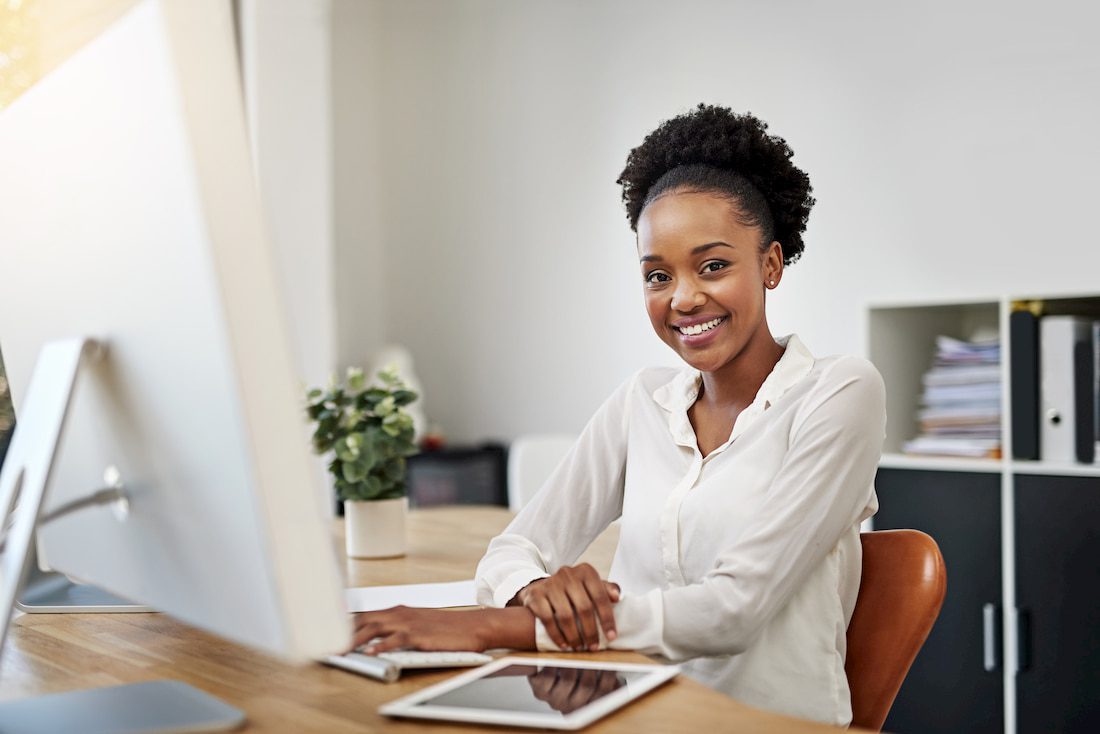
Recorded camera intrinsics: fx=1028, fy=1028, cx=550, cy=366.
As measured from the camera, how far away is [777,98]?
346cm

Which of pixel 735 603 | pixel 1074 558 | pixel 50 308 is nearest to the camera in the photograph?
pixel 50 308

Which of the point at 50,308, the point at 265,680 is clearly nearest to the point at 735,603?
the point at 265,680

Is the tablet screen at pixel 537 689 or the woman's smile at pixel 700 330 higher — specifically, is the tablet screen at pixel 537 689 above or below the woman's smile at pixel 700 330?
below

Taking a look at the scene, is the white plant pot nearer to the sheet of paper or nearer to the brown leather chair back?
the sheet of paper

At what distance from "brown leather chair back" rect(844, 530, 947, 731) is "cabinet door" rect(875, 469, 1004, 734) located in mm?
1345

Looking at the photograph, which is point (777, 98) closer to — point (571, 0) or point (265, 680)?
point (571, 0)

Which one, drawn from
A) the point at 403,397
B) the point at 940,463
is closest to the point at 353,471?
the point at 403,397

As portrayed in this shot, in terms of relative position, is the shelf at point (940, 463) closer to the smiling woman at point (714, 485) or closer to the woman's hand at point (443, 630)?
the smiling woman at point (714, 485)

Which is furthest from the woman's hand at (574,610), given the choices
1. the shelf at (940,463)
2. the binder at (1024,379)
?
the binder at (1024,379)

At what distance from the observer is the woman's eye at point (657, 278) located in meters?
1.49

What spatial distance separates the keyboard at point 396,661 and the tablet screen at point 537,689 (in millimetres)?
52

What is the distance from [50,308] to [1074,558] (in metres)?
2.30

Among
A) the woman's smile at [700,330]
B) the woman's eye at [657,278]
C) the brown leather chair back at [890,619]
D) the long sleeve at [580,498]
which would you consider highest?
the woman's eye at [657,278]

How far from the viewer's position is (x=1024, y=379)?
8.25 feet
